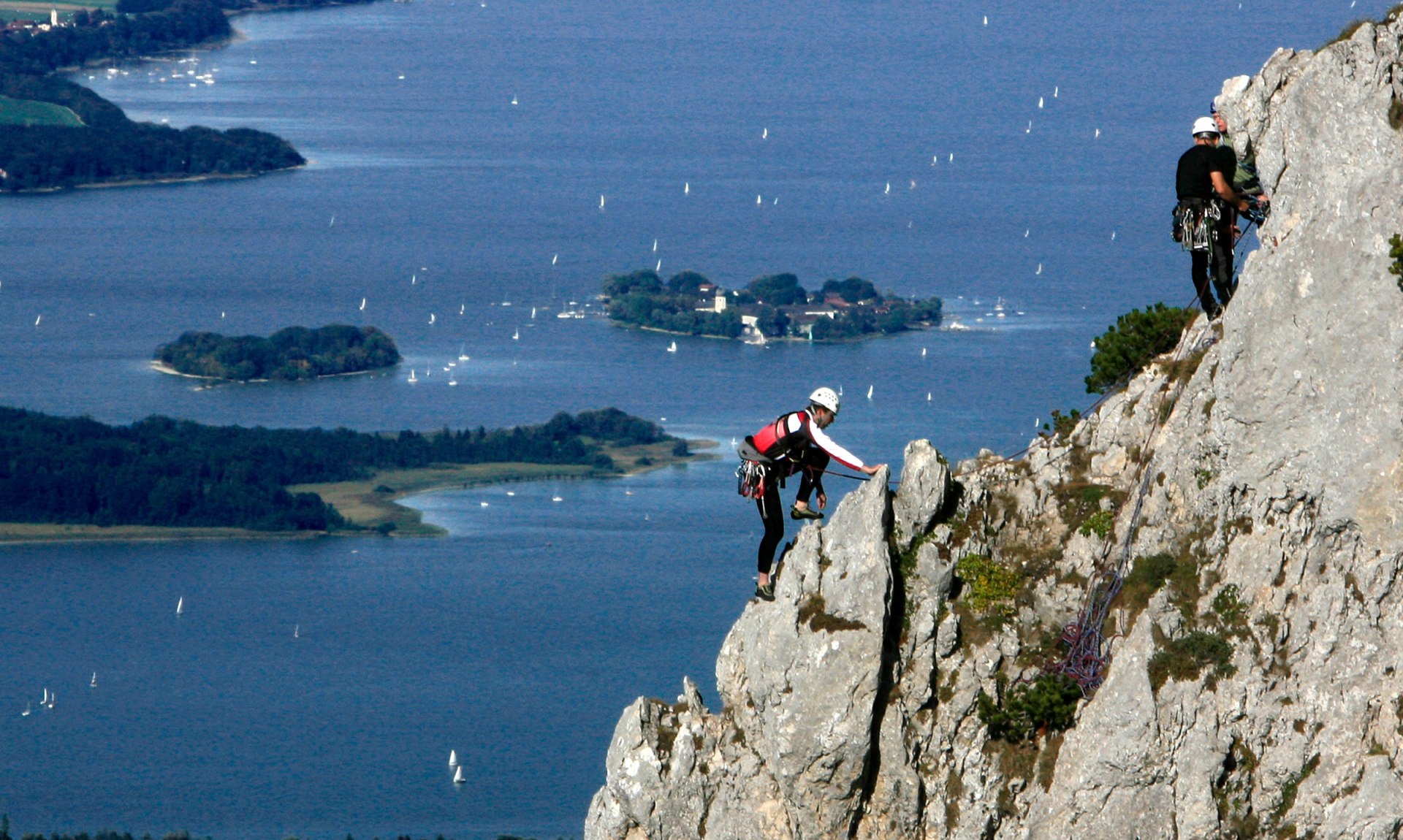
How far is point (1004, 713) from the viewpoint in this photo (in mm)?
15336

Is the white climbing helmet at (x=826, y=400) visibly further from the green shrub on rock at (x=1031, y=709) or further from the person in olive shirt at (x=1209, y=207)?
the person in olive shirt at (x=1209, y=207)

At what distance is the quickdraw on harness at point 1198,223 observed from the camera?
16734 mm

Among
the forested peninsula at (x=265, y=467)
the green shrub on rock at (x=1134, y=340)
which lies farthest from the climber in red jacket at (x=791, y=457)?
the forested peninsula at (x=265, y=467)

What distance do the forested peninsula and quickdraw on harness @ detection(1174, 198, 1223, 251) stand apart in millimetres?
163569

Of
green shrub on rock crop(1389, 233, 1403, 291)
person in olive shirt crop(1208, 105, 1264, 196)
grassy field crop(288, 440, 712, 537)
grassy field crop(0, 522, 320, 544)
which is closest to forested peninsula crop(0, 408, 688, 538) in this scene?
grassy field crop(288, 440, 712, 537)

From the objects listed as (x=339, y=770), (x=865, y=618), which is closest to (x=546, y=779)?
(x=339, y=770)

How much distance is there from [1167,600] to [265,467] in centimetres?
18029

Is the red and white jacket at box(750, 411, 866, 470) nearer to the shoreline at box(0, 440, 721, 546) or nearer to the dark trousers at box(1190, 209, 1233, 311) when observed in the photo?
the dark trousers at box(1190, 209, 1233, 311)

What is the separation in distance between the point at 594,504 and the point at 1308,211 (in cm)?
16269

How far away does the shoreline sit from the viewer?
180 m

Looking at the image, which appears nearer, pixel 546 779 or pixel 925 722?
pixel 925 722

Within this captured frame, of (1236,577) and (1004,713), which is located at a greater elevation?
(1236,577)

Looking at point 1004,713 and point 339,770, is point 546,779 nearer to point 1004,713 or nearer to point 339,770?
point 339,770

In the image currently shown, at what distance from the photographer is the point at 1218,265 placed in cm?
1664
